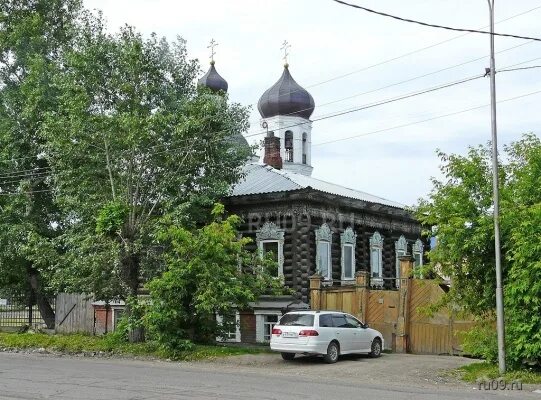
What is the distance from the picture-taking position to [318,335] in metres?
21.2

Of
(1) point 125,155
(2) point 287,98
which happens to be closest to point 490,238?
(1) point 125,155

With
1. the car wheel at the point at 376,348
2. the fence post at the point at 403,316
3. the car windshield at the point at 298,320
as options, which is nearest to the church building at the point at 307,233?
the fence post at the point at 403,316

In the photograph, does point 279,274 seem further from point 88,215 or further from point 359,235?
point 88,215

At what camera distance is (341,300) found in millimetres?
27062

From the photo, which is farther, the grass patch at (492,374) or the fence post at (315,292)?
the fence post at (315,292)

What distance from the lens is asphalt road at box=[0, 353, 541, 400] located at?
14.2 metres

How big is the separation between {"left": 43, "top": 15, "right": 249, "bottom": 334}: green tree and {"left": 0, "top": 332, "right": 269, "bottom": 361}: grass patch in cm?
189

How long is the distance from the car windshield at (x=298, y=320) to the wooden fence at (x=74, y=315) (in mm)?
15021

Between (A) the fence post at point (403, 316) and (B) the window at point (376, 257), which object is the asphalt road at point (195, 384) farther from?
(B) the window at point (376, 257)

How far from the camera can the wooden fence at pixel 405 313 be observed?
24.1m

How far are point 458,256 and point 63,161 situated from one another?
625 inches

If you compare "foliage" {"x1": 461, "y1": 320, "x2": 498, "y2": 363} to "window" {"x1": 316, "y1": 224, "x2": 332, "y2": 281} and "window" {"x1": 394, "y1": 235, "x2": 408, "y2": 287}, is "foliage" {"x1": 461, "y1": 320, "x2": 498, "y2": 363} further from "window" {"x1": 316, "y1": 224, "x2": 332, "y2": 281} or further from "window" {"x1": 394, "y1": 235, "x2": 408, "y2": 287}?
"window" {"x1": 394, "y1": 235, "x2": 408, "y2": 287}

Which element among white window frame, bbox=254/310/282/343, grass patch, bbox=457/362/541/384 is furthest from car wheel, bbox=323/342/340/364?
white window frame, bbox=254/310/282/343

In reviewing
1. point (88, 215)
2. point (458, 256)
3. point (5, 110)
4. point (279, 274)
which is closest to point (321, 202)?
point (279, 274)
